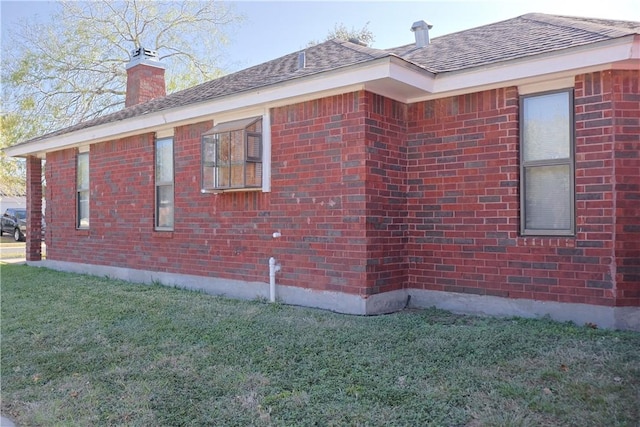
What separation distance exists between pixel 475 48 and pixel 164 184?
18.6 feet

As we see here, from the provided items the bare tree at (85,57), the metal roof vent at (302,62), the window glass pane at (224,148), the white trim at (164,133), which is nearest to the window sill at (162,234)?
the white trim at (164,133)

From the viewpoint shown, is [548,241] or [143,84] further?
[143,84]

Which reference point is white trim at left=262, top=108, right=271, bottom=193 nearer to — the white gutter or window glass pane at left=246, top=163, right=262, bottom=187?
window glass pane at left=246, top=163, right=262, bottom=187

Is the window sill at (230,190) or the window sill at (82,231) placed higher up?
the window sill at (230,190)

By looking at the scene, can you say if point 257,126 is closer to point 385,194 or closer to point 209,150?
point 209,150

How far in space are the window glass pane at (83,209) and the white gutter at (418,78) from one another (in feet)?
14.6

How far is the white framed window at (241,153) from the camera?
24.4 ft

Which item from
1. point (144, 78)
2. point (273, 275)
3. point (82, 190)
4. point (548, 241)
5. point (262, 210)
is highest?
point (144, 78)

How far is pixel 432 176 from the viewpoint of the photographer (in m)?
6.79

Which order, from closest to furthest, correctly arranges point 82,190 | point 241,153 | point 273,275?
1. point 273,275
2. point 241,153
3. point 82,190

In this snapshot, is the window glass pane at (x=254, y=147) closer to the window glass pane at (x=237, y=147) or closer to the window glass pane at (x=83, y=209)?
the window glass pane at (x=237, y=147)

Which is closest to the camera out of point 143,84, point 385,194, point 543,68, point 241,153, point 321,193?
point 543,68

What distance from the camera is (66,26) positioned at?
22.8 metres

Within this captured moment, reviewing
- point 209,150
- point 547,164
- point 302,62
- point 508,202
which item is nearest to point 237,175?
point 209,150
